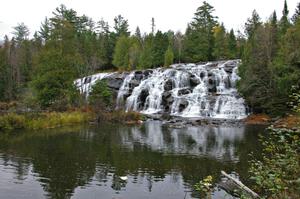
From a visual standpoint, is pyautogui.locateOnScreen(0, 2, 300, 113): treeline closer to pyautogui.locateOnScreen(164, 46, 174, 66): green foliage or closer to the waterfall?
pyautogui.locateOnScreen(164, 46, 174, 66): green foliage

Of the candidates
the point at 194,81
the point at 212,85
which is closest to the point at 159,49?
the point at 194,81

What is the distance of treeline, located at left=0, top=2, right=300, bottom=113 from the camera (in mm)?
43281

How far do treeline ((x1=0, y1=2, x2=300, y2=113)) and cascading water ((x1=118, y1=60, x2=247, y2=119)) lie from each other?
3.09 metres

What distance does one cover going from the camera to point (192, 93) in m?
51.4

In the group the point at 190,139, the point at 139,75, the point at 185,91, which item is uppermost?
the point at 139,75

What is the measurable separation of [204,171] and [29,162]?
815 centimetres

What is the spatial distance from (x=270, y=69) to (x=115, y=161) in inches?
1215

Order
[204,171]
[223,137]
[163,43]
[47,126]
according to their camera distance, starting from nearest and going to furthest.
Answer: [204,171]
[223,137]
[47,126]
[163,43]

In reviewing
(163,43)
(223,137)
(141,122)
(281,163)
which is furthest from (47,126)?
(163,43)

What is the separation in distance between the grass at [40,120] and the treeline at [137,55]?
4.69 metres

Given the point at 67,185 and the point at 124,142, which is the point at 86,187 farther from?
the point at 124,142

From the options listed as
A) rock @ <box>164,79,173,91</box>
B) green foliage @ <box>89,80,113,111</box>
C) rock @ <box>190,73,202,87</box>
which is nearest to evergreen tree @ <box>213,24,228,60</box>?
rock @ <box>190,73,202,87</box>

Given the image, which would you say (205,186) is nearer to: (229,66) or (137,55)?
(229,66)

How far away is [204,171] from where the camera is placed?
17.9 metres
